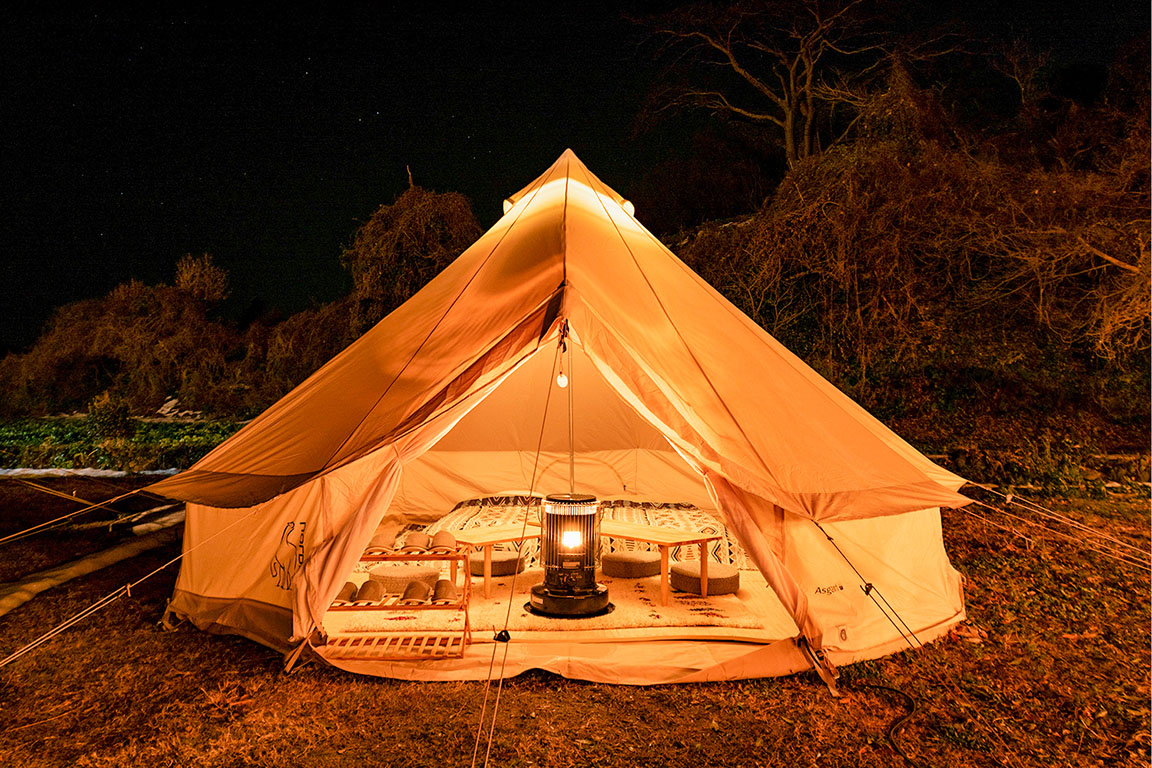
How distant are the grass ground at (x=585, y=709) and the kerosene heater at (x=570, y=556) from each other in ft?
2.54

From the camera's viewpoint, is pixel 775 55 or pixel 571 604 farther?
pixel 775 55

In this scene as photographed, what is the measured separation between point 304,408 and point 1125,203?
7049mm

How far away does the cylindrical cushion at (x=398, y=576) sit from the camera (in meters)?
4.03

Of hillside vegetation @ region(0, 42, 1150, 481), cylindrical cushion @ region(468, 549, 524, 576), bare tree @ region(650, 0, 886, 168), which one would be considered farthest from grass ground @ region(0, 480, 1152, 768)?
bare tree @ region(650, 0, 886, 168)

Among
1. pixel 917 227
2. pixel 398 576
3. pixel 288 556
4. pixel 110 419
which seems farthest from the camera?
pixel 110 419

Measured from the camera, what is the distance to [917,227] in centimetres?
809

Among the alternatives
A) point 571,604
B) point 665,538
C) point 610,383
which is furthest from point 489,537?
point 610,383

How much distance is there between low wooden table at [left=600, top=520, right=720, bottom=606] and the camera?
13.4 ft

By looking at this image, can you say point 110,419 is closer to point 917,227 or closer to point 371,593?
point 371,593

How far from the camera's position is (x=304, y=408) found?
333cm

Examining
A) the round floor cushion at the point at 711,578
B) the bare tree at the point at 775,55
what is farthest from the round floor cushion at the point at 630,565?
the bare tree at the point at 775,55

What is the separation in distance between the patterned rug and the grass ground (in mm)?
552

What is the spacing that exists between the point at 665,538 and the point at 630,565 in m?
0.49

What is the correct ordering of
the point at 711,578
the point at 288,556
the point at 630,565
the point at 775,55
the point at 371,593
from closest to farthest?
the point at 288,556, the point at 371,593, the point at 711,578, the point at 630,565, the point at 775,55
